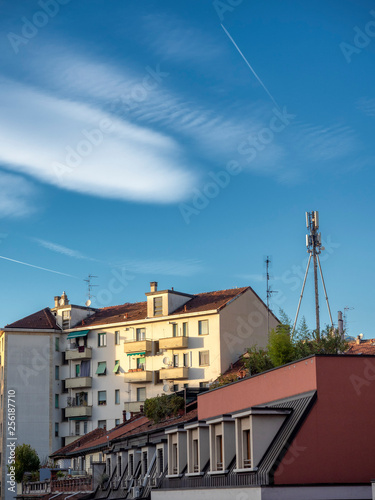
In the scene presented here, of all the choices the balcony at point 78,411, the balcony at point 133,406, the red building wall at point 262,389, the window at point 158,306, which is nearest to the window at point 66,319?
the balcony at point 78,411

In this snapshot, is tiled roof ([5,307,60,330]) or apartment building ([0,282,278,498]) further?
tiled roof ([5,307,60,330])

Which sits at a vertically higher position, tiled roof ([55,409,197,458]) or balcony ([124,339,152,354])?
balcony ([124,339,152,354])

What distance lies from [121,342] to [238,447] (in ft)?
190

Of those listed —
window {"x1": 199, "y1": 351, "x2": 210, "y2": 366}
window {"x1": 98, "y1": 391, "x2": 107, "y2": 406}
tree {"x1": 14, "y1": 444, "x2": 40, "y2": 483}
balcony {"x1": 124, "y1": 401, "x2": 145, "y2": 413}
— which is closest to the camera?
tree {"x1": 14, "y1": 444, "x2": 40, "y2": 483}

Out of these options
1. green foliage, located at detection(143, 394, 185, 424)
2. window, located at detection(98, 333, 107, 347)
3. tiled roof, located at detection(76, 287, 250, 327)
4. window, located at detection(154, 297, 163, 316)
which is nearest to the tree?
window, located at detection(98, 333, 107, 347)

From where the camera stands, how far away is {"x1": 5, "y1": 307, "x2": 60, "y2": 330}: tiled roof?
89.9 metres

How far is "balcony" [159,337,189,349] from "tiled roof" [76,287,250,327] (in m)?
2.78

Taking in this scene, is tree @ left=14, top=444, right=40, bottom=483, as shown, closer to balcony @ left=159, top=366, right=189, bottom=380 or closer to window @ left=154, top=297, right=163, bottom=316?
balcony @ left=159, top=366, right=189, bottom=380

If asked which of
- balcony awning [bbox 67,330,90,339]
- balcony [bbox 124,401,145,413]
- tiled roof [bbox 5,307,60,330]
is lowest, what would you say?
balcony [bbox 124,401,145,413]

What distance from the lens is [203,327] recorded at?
7894 cm

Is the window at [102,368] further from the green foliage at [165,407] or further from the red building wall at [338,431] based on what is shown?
the red building wall at [338,431]

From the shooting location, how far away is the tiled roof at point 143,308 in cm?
7994

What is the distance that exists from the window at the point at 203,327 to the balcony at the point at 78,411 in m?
14.9

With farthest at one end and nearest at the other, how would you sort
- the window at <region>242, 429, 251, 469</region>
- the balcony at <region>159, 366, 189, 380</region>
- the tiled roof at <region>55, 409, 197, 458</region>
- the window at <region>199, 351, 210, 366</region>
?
the balcony at <region>159, 366, 189, 380</region>
the window at <region>199, 351, 210, 366</region>
the tiled roof at <region>55, 409, 197, 458</region>
the window at <region>242, 429, 251, 469</region>
